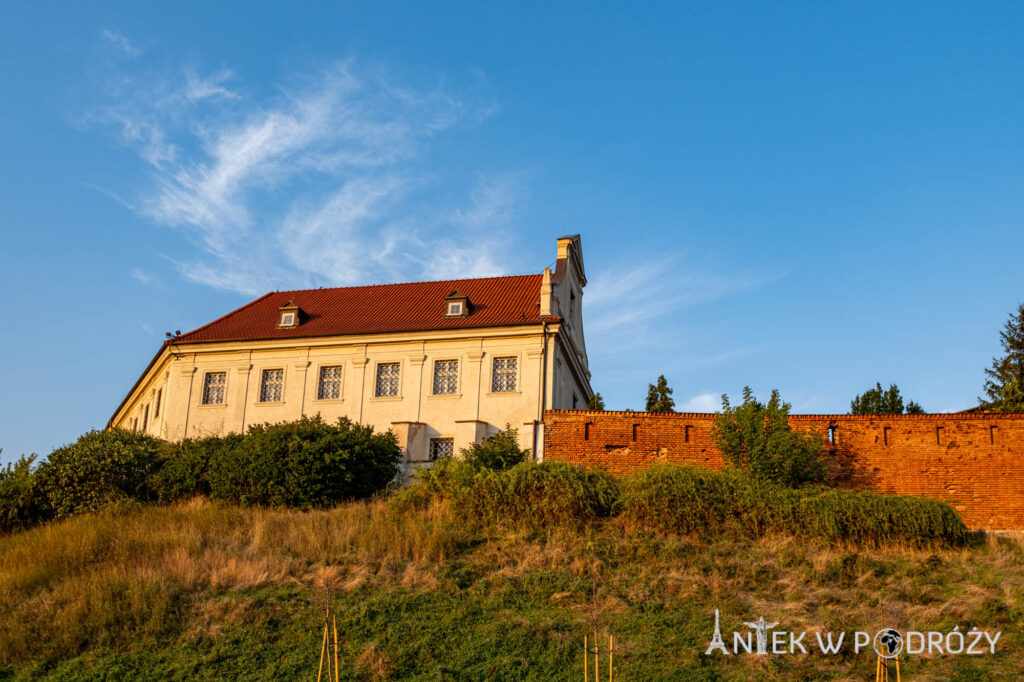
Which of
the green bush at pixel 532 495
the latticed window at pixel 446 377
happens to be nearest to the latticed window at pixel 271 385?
the latticed window at pixel 446 377

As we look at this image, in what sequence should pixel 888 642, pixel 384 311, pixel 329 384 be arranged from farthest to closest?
pixel 384 311 → pixel 329 384 → pixel 888 642

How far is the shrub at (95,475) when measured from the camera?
1028 inches

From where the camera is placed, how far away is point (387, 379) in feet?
103

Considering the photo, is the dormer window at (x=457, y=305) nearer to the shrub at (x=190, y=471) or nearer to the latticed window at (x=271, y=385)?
the latticed window at (x=271, y=385)

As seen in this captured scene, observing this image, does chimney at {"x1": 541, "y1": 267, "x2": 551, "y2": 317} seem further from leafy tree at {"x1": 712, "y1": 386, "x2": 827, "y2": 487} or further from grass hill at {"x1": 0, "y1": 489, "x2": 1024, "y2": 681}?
grass hill at {"x1": 0, "y1": 489, "x2": 1024, "y2": 681}

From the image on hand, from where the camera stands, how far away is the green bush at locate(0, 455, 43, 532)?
25.9 meters

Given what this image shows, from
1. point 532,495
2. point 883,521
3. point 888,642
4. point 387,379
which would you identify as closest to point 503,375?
point 387,379

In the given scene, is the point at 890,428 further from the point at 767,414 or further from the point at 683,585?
the point at 683,585

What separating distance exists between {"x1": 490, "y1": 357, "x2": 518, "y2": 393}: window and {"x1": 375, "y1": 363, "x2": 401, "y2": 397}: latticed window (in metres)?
3.13

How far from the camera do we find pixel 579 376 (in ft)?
113

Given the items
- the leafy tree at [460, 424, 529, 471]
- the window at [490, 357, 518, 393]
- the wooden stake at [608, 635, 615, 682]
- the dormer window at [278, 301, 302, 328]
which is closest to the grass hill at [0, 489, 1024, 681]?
the wooden stake at [608, 635, 615, 682]

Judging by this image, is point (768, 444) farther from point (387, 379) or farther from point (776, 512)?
point (387, 379)

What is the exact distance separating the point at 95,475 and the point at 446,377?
1025cm

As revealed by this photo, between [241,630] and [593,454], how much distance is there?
12042 mm
